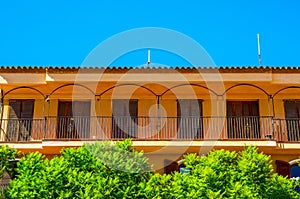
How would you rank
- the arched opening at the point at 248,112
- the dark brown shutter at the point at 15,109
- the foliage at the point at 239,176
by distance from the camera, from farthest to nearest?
the dark brown shutter at the point at 15,109 < the arched opening at the point at 248,112 < the foliage at the point at 239,176

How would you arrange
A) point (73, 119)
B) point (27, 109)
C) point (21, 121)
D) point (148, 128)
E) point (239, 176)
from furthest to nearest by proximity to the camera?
point (27, 109) < point (21, 121) < point (73, 119) < point (148, 128) < point (239, 176)

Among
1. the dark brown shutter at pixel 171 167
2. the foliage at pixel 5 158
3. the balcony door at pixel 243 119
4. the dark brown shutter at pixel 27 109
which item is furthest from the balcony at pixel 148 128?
the foliage at pixel 5 158

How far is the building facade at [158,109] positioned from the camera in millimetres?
16828

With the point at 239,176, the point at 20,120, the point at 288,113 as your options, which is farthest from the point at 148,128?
the point at 288,113

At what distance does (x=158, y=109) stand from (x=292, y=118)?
17.2 feet

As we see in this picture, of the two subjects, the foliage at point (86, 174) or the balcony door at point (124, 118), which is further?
the balcony door at point (124, 118)

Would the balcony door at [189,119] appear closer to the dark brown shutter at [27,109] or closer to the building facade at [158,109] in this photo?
the building facade at [158,109]

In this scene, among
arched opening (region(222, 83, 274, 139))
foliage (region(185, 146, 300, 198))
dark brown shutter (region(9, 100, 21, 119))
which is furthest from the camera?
dark brown shutter (region(9, 100, 21, 119))

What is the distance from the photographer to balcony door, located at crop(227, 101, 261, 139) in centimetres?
1778

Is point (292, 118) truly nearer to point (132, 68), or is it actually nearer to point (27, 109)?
point (132, 68)

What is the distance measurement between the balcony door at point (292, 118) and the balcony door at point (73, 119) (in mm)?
7714

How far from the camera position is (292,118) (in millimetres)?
18078

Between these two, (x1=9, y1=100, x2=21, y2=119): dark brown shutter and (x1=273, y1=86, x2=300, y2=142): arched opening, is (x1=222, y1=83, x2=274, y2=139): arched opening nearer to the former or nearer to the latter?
(x1=273, y1=86, x2=300, y2=142): arched opening

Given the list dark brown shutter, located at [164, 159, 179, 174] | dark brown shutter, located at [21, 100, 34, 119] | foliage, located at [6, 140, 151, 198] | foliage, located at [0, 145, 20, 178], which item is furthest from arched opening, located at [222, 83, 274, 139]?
foliage, located at [0, 145, 20, 178]
